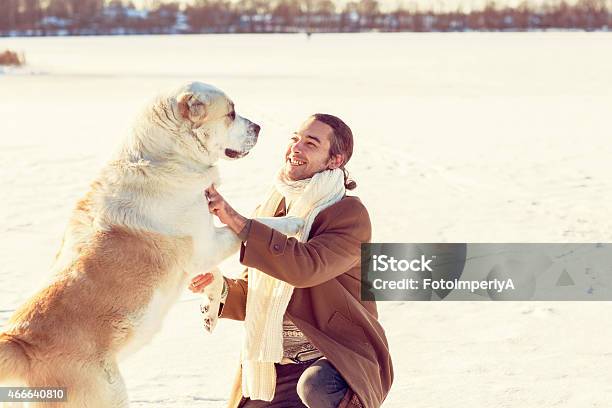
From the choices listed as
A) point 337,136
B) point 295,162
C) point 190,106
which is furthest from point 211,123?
point 337,136

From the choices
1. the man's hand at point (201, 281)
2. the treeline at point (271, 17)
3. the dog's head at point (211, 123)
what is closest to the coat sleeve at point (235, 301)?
the man's hand at point (201, 281)

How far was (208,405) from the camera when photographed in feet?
13.8

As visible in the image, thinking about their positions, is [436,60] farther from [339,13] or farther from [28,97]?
[339,13]

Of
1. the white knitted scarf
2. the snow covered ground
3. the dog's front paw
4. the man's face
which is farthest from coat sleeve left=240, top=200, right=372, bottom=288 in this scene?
the snow covered ground

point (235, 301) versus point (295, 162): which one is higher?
point (295, 162)

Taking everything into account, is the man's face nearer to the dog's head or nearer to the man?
the man

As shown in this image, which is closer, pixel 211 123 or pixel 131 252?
pixel 131 252

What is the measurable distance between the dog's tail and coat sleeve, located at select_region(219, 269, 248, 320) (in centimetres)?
105

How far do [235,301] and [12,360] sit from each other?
115 centimetres

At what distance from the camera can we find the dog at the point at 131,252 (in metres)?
2.87

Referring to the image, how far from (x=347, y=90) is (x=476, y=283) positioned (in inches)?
544

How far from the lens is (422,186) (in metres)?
9.23

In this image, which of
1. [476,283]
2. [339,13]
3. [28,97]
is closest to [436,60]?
[28,97]

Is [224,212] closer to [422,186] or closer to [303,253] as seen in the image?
[303,253]
